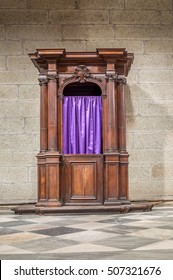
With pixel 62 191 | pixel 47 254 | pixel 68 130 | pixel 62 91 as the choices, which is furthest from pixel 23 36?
pixel 47 254

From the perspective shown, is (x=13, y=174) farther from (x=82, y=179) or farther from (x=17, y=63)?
(x=17, y=63)

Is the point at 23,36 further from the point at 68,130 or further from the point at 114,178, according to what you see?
the point at 114,178

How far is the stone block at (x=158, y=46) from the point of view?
21.5 ft

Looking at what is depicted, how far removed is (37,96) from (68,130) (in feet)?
4.11

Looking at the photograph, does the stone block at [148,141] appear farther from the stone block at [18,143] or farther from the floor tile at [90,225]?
the floor tile at [90,225]

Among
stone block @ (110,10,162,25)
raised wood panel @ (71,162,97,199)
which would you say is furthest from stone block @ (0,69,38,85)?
raised wood panel @ (71,162,97,199)

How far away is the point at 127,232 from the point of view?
3512mm

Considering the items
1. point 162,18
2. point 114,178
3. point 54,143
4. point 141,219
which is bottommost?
point 141,219

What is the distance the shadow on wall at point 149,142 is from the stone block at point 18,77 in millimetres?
1551

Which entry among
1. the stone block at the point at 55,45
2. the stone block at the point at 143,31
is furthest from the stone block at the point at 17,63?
the stone block at the point at 143,31

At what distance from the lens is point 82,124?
5.44 m

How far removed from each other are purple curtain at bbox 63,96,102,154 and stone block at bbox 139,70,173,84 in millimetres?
1359

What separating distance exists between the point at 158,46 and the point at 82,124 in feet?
6.98

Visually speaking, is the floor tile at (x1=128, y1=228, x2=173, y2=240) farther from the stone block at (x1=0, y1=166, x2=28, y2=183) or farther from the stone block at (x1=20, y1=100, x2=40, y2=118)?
the stone block at (x1=20, y1=100, x2=40, y2=118)
